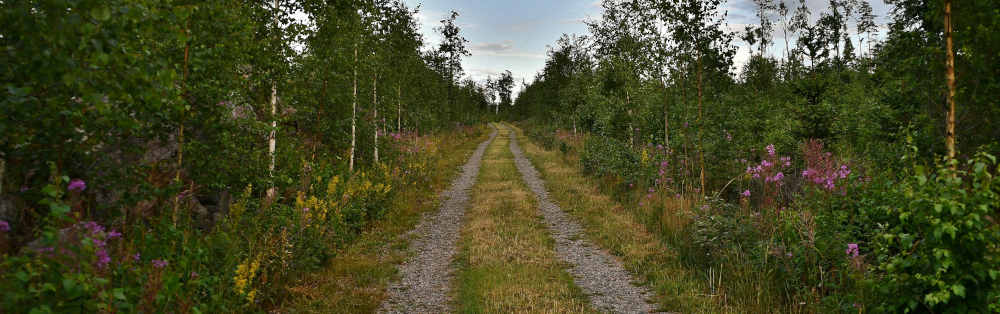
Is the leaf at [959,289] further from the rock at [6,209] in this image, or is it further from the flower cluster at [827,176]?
the rock at [6,209]

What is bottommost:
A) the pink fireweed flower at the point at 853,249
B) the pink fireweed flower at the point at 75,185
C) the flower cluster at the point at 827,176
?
the pink fireweed flower at the point at 853,249

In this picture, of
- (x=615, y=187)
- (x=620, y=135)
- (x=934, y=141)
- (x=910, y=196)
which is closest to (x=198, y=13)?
(x=910, y=196)

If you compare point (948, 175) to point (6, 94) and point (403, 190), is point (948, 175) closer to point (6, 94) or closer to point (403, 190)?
point (6, 94)

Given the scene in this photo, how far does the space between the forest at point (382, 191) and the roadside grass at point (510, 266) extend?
1.8 inches

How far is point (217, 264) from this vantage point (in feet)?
15.0

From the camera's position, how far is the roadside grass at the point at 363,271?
16.5 feet

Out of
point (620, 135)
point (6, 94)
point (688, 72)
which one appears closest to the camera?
point (6, 94)

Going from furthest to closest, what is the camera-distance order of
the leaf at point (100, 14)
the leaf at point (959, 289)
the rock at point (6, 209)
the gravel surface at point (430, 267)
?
the gravel surface at point (430, 267) < the rock at point (6, 209) < the leaf at point (959, 289) < the leaf at point (100, 14)

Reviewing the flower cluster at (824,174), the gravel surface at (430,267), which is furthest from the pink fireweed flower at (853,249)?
the gravel surface at (430,267)

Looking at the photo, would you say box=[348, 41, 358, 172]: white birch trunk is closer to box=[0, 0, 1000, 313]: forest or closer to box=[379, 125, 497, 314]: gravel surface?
box=[0, 0, 1000, 313]: forest

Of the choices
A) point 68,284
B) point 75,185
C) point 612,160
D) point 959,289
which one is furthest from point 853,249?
point 612,160

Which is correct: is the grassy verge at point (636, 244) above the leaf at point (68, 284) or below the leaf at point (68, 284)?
below

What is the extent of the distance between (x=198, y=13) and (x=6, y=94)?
2.37 meters

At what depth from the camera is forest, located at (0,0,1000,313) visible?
264 centimetres
